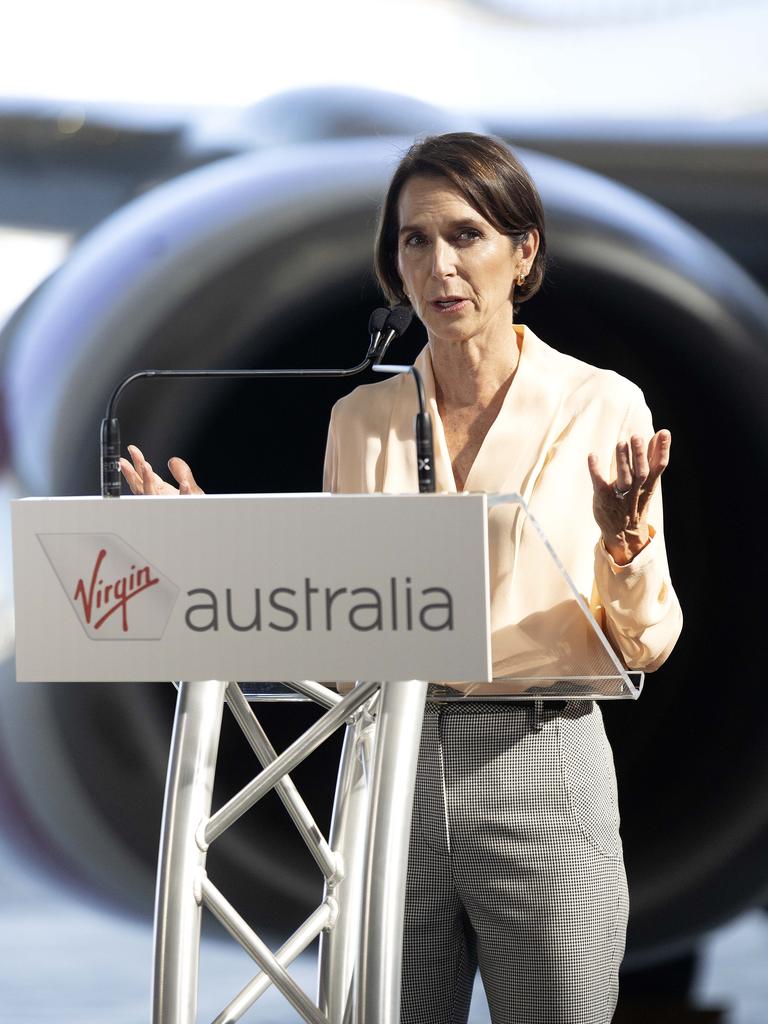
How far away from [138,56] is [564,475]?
1786 millimetres

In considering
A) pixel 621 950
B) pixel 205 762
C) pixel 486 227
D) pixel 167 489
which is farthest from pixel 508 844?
pixel 486 227

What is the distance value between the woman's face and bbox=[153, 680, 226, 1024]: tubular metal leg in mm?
422

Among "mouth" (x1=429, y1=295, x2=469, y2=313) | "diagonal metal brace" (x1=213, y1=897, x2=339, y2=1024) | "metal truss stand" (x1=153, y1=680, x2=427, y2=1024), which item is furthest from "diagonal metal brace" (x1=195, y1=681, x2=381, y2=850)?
"mouth" (x1=429, y1=295, x2=469, y2=313)

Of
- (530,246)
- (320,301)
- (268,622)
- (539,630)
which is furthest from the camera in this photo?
(320,301)

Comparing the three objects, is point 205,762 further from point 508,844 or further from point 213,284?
point 213,284

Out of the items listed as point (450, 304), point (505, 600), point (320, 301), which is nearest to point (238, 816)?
point (505, 600)

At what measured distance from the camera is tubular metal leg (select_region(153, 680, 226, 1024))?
1.11 m

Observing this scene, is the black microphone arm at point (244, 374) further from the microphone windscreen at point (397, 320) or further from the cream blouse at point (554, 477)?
the cream blouse at point (554, 477)

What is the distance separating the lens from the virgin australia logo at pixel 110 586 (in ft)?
3.52

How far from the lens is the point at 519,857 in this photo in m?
1.28

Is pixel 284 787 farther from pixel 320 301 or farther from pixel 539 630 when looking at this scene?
pixel 320 301

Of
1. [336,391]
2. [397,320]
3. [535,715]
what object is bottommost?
[535,715]

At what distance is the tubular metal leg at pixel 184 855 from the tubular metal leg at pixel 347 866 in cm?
18

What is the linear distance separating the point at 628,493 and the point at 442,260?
0.32 metres
